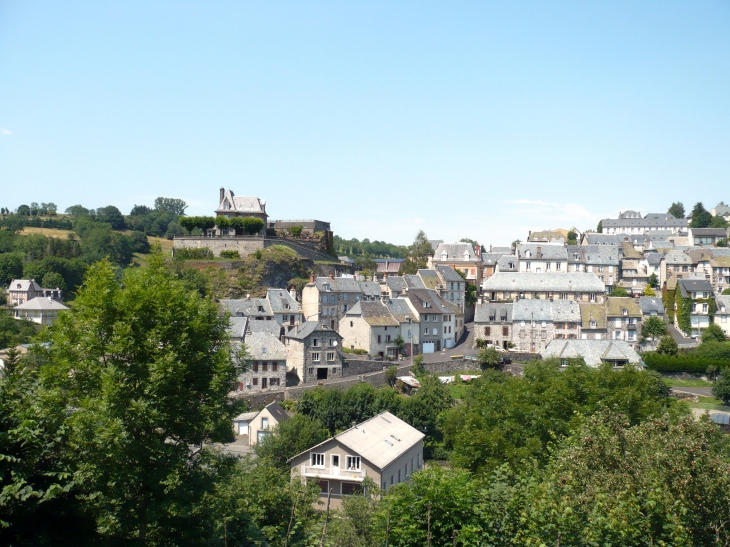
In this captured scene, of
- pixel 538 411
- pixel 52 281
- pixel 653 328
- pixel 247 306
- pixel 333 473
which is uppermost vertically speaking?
pixel 52 281

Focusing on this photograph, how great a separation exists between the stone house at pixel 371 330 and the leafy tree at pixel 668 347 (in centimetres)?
2364

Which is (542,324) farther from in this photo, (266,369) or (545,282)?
(266,369)

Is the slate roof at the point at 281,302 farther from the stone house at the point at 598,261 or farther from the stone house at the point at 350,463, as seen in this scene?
the stone house at the point at 598,261

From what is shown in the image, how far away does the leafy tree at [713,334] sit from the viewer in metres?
67.0

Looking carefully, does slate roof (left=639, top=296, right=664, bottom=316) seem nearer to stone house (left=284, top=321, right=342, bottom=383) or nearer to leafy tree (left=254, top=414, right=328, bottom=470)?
stone house (left=284, top=321, right=342, bottom=383)

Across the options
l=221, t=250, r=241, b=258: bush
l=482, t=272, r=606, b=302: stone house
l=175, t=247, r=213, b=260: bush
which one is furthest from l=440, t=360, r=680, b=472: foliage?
l=175, t=247, r=213, b=260: bush

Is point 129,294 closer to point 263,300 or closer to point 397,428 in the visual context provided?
point 397,428

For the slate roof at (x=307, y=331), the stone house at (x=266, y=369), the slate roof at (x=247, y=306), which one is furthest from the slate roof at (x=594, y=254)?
the stone house at (x=266, y=369)

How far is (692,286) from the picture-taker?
7431cm

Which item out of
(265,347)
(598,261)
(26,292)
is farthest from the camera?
(26,292)

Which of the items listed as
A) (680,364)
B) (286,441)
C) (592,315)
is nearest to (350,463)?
(286,441)

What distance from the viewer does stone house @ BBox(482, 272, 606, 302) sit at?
7444cm

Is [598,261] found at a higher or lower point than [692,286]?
higher

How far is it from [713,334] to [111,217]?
12985 centimetres
